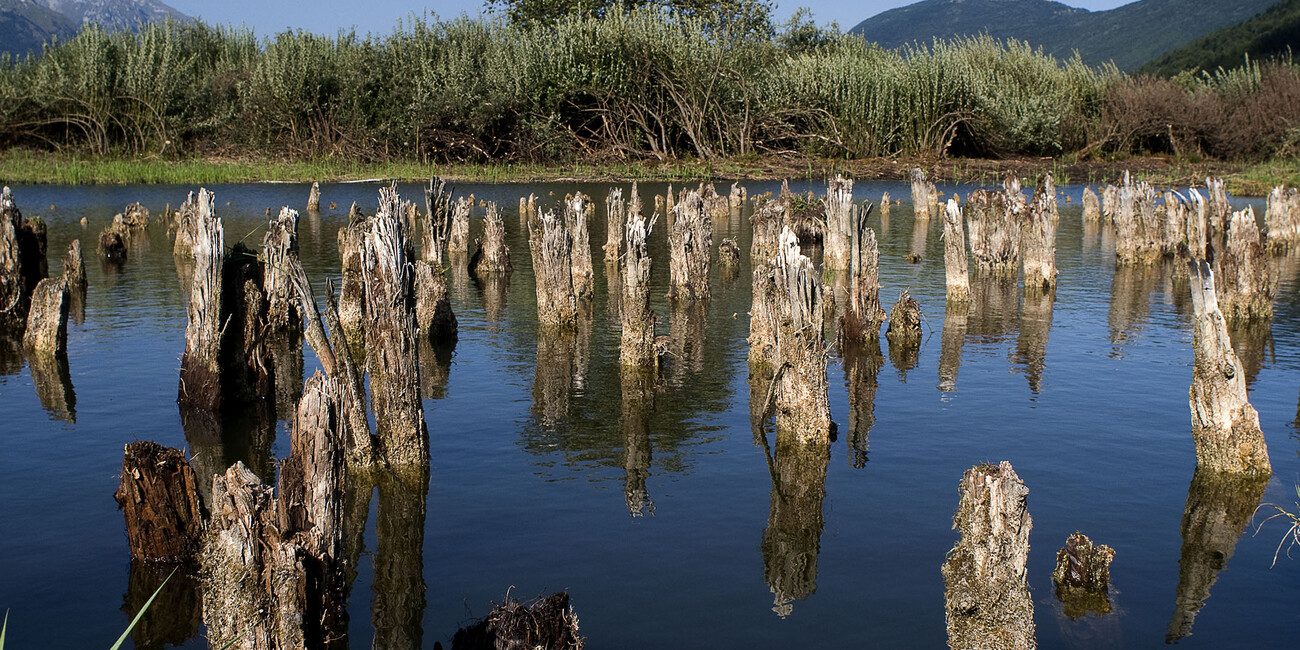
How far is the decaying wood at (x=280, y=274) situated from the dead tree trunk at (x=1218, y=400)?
33.3 ft

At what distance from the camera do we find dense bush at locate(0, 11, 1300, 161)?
49.1m

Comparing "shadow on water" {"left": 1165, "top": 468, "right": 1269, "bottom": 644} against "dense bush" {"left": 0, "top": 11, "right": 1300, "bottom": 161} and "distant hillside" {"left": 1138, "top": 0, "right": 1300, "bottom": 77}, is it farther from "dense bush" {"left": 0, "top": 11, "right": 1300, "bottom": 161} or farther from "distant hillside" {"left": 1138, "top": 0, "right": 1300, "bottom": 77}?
"distant hillside" {"left": 1138, "top": 0, "right": 1300, "bottom": 77}

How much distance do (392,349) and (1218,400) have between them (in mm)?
7907

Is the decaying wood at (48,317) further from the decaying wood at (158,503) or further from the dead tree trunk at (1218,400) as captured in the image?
the dead tree trunk at (1218,400)

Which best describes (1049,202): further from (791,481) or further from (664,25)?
(664,25)

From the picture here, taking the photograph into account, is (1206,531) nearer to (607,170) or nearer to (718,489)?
(718,489)

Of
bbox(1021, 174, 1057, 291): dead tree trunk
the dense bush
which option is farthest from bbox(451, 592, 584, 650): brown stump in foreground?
the dense bush

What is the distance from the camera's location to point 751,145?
173 ft

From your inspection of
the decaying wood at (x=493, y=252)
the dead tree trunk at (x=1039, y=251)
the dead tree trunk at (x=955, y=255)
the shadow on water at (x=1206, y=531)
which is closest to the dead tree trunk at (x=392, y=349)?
the shadow on water at (x=1206, y=531)

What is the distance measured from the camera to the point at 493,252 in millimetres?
23266

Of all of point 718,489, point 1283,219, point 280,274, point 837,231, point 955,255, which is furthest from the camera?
point 1283,219

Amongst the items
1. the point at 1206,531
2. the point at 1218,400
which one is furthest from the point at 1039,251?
the point at 1206,531

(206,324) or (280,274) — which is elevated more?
(280,274)

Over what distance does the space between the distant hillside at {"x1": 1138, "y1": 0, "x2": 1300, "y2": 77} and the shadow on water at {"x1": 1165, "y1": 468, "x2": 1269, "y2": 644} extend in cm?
9135
